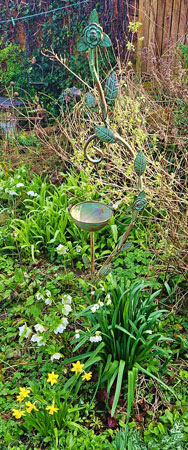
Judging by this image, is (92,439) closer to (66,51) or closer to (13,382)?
(13,382)

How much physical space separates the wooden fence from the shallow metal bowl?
149 inches

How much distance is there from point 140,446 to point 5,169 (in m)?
3.36

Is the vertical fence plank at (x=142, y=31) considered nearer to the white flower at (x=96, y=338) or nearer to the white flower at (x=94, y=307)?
the white flower at (x=94, y=307)

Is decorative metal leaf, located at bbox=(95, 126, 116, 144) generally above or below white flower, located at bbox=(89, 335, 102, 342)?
above

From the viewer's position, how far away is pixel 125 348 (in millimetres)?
2295

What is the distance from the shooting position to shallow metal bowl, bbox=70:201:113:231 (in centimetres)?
224

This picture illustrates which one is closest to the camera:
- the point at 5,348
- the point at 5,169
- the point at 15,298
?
the point at 5,348

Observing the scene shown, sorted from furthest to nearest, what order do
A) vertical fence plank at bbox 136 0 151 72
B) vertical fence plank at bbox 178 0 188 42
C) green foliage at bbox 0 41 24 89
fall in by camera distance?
green foliage at bbox 0 41 24 89 → vertical fence plank at bbox 136 0 151 72 → vertical fence plank at bbox 178 0 188 42

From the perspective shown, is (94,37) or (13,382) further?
(13,382)

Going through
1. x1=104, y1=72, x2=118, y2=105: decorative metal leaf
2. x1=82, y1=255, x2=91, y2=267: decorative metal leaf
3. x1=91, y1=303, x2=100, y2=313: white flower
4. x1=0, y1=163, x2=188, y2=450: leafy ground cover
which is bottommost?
x1=0, y1=163, x2=188, y2=450: leafy ground cover

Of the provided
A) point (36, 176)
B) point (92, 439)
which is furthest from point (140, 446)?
point (36, 176)

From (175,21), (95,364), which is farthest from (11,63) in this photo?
(95,364)

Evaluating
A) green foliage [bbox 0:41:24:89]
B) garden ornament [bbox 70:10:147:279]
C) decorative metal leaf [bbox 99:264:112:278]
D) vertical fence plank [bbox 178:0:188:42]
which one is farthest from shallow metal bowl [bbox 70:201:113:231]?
green foliage [bbox 0:41:24:89]

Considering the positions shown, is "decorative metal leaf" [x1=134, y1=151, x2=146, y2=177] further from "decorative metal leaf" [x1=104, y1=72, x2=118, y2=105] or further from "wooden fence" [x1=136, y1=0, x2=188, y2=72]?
"wooden fence" [x1=136, y1=0, x2=188, y2=72]
